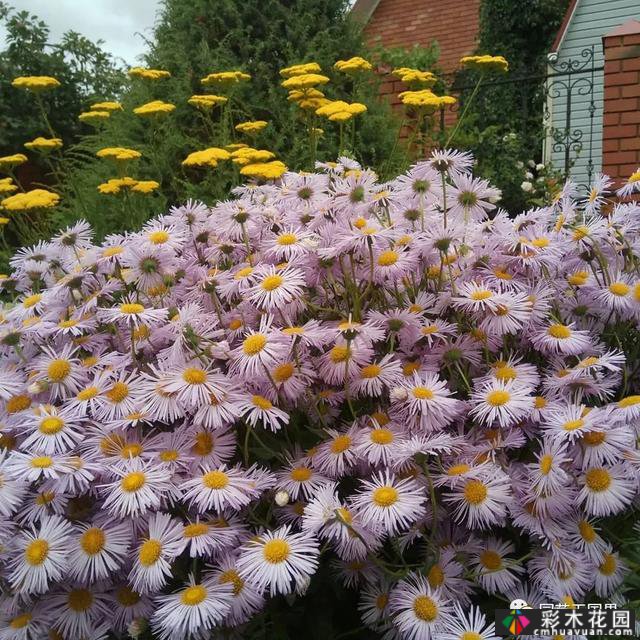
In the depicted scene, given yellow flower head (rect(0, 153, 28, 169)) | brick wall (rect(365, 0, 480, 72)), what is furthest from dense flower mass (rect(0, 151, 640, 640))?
brick wall (rect(365, 0, 480, 72))

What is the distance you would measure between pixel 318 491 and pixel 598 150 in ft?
26.3

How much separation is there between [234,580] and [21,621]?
39 centimetres

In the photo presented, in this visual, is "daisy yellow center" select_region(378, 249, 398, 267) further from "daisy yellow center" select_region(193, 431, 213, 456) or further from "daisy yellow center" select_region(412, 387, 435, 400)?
"daisy yellow center" select_region(193, 431, 213, 456)

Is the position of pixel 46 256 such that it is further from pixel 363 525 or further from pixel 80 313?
pixel 363 525

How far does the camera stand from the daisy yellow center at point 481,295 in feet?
4.25

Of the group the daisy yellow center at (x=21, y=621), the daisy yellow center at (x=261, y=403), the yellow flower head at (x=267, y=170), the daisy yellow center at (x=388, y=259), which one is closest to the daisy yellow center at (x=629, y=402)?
the daisy yellow center at (x=388, y=259)

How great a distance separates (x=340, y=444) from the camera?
119 cm

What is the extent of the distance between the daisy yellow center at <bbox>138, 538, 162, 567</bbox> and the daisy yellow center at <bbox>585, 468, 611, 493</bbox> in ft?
2.36

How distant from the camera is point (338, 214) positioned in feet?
4.89

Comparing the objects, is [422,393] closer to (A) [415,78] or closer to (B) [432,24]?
(A) [415,78]

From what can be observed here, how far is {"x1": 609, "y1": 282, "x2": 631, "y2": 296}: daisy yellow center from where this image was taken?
1.38 m

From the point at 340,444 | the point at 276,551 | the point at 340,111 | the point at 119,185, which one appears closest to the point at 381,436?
the point at 340,444

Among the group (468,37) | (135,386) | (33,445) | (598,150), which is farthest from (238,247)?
(468,37)

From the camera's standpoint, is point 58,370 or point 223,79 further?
point 223,79
